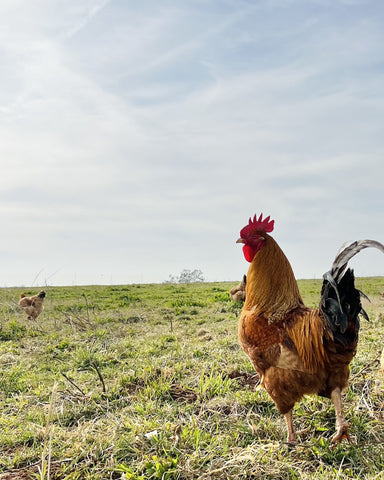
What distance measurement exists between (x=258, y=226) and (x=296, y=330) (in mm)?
1077

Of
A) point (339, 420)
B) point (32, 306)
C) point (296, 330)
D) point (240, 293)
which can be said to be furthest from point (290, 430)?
point (32, 306)

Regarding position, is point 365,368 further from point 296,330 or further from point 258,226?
point 258,226

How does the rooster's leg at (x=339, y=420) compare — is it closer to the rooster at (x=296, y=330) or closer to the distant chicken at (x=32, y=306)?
the rooster at (x=296, y=330)

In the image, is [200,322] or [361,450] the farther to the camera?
[200,322]

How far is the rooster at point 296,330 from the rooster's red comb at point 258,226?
0.31 ft

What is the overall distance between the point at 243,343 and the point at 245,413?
0.92m

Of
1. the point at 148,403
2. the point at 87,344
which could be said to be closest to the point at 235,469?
the point at 148,403

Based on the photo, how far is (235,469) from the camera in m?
3.24

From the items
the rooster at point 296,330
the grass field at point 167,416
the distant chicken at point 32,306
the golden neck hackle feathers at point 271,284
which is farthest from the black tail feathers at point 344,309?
the distant chicken at point 32,306

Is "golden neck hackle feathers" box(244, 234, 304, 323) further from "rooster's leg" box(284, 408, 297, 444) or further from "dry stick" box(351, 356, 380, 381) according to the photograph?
"dry stick" box(351, 356, 380, 381)

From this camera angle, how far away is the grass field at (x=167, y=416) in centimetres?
333

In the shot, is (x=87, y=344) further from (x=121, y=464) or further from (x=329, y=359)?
(x=329, y=359)

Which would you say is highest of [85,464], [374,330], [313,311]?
[313,311]

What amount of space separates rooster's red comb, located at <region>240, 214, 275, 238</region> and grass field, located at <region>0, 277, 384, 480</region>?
1.84 meters
